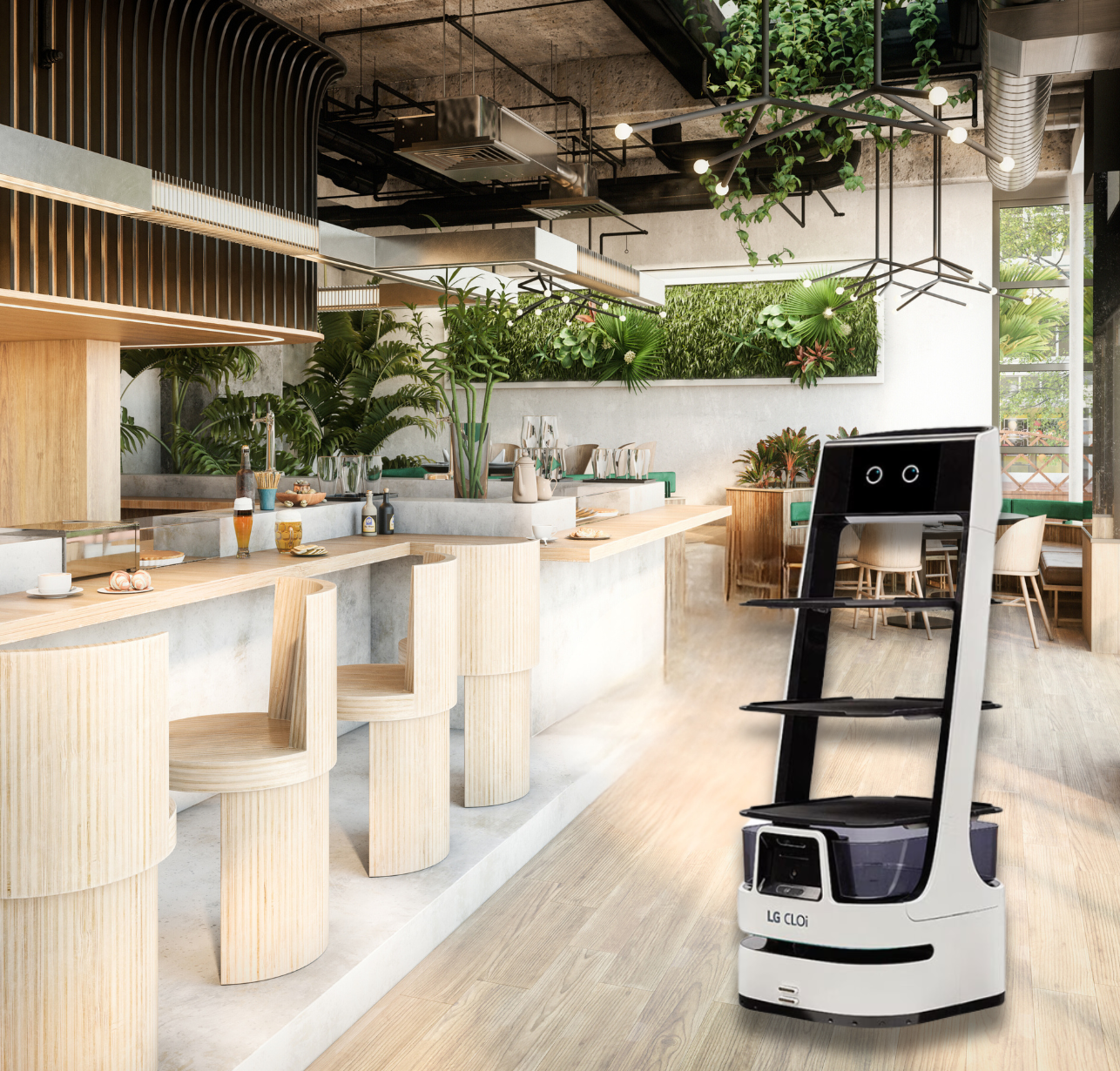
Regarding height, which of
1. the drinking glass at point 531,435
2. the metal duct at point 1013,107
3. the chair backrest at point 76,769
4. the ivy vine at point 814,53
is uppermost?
the ivy vine at point 814,53

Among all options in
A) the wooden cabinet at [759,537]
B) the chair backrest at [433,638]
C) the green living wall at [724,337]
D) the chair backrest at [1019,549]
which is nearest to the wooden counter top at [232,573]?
the chair backrest at [433,638]

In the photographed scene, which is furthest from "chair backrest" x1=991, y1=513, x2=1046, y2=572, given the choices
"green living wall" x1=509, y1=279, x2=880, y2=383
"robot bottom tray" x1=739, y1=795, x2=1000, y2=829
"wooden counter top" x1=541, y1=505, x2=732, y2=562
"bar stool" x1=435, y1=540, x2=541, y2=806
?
"robot bottom tray" x1=739, y1=795, x2=1000, y2=829

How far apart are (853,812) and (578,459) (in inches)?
319

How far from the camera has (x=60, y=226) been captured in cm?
404

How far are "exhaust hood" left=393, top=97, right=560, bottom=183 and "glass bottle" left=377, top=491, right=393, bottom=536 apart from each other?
1.60 metres

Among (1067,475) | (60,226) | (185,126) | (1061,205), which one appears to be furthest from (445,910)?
(1061,205)

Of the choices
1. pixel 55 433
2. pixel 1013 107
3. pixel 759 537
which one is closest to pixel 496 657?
pixel 55 433

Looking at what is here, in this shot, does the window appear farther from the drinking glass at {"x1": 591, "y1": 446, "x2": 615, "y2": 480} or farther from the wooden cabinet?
the drinking glass at {"x1": 591, "y1": 446, "x2": 615, "y2": 480}

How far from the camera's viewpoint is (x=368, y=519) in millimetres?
4688

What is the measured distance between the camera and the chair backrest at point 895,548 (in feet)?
24.3

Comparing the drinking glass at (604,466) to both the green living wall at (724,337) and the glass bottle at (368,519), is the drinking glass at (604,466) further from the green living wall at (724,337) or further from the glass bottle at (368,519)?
the green living wall at (724,337)

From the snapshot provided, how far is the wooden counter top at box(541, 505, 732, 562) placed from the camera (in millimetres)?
4395

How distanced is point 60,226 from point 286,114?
1.66m

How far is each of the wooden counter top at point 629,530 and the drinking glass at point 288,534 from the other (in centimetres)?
99
